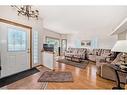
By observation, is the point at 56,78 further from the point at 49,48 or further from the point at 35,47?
the point at 49,48

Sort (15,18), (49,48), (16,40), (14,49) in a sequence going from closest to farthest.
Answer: (15,18)
(14,49)
(16,40)
(49,48)

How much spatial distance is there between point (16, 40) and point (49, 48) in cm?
220

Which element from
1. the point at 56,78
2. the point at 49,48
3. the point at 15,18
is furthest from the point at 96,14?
the point at 49,48

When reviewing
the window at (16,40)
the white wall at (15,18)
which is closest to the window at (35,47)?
the white wall at (15,18)

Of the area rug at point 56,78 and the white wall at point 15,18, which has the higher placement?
the white wall at point 15,18

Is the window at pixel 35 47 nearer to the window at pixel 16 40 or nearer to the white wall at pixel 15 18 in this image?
the white wall at pixel 15 18

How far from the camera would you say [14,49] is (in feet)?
14.2

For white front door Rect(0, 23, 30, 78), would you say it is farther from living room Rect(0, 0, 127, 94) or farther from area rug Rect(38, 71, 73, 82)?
area rug Rect(38, 71, 73, 82)

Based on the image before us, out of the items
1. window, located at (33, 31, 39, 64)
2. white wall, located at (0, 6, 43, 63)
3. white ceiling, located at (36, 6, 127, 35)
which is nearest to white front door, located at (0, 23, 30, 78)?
white wall, located at (0, 6, 43, 63)

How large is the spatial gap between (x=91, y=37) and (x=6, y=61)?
3.92 metres

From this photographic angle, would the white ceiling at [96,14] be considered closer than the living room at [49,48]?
No

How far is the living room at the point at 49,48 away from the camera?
3.38 m
